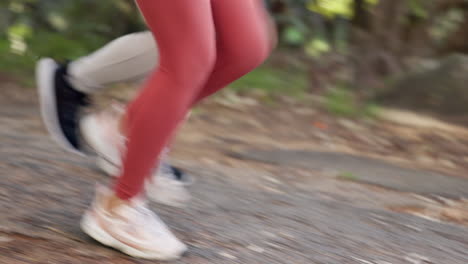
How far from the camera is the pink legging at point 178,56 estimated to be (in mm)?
1840

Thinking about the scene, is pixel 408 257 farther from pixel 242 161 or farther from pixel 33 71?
pixel 33 71

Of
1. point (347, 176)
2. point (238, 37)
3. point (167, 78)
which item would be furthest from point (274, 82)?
point (167, 78)

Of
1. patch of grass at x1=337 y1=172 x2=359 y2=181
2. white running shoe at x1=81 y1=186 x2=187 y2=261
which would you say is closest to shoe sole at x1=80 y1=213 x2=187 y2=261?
white running shoe at x1=81 y1=186 x2=187 y2=261

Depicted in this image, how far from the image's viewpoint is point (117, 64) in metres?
2.54

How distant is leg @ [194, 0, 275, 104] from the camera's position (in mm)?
1962

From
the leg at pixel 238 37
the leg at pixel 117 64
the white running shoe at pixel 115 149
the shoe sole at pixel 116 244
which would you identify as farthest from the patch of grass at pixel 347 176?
the shoe sole at pixel 116 244

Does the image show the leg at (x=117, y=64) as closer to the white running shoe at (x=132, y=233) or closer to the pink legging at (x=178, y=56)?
the pink legging at (x=178, y=56)

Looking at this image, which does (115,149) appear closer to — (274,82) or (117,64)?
(117,64)

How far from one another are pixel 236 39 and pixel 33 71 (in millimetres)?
4710

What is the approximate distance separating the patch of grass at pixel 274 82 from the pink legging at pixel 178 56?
482 centimetres

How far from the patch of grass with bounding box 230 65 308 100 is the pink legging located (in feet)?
15.8

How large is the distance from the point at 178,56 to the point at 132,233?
50 centimetres

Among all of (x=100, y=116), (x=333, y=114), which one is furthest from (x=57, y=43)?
(x=100, y=116)

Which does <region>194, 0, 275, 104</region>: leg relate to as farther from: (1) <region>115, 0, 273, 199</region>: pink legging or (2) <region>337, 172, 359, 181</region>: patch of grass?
(2) <region>337, 172, 359, 181</region>: patch of grass
